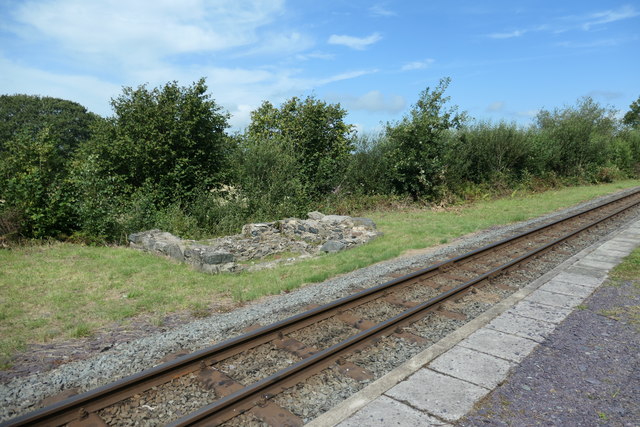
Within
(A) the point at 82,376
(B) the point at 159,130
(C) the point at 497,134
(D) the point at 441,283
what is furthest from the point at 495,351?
(C) the point at 497,134

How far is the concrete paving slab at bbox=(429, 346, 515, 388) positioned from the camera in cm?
456

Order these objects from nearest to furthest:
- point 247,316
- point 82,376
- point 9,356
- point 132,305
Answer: point 82,376 → point 9,356 → point 247,316 → point 132,305

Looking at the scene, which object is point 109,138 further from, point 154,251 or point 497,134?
point 497,134

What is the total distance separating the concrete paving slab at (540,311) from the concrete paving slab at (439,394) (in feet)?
8.62

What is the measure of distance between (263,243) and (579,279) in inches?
315

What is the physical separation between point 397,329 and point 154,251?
7.58 meters

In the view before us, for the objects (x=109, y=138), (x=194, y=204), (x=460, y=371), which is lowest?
(x=460, y=371)

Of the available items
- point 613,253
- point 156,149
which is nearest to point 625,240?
point 613,253

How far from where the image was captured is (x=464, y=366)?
484 centimetres

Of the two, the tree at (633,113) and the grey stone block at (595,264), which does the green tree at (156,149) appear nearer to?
the grey stone block at (595,264)

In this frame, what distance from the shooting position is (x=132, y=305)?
7.09m

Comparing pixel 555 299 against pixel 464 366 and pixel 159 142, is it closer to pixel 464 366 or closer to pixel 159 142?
pixel 464 366

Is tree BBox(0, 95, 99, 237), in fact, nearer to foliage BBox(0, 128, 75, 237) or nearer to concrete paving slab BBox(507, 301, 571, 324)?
foliage BBox(0, 128, 75, 237)

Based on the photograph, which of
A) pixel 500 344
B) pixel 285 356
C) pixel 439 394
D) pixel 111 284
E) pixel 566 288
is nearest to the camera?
pixel 439 394
